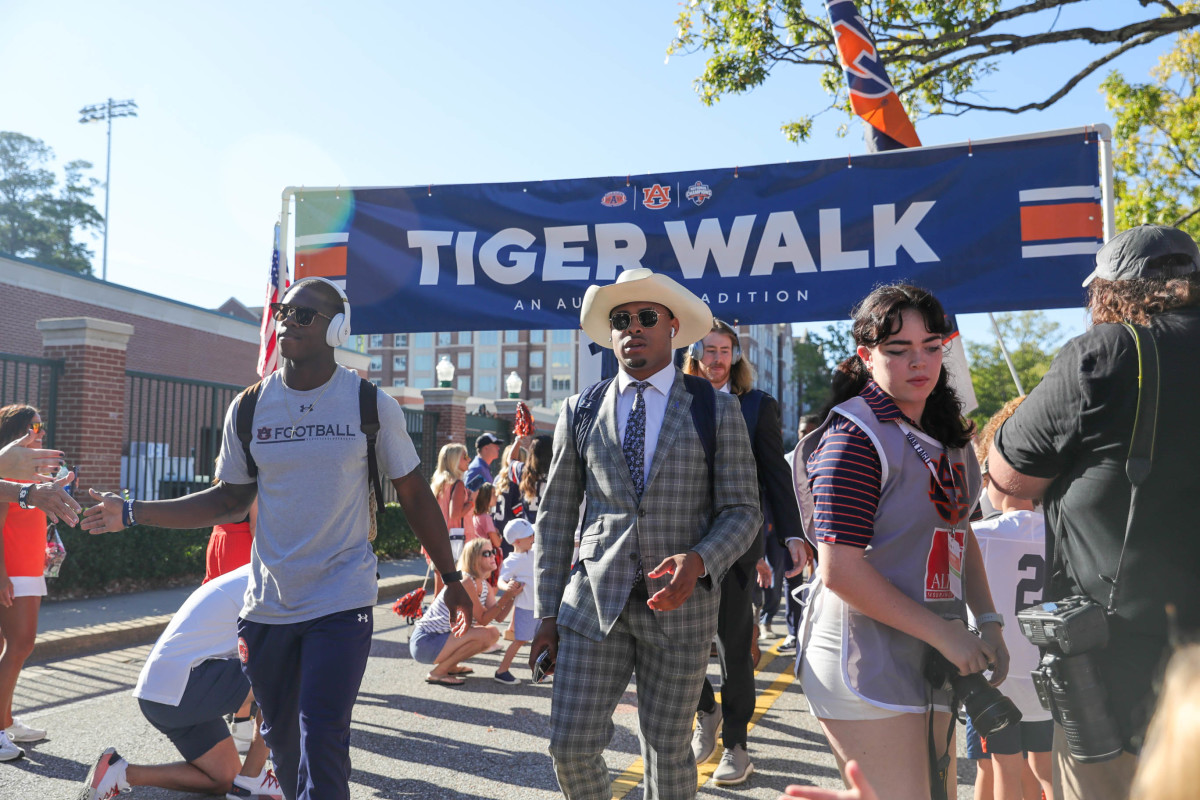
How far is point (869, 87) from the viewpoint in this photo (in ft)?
24.7

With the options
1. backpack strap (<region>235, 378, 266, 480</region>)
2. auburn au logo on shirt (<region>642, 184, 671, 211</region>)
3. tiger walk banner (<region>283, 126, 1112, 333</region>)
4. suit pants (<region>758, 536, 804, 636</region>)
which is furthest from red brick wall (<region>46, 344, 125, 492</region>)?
backpack strap (<region>235, 378, 266, 480</region>)

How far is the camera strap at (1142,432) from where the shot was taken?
83.2 inches

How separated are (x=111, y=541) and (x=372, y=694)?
6.44 m

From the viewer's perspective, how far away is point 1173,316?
7.22 feet

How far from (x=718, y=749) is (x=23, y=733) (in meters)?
4.12

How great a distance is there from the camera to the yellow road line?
16.0 ft

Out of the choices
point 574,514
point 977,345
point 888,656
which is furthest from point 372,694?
point 977,345

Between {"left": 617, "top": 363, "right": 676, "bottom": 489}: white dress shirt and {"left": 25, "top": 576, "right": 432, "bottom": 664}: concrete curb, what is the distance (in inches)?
277

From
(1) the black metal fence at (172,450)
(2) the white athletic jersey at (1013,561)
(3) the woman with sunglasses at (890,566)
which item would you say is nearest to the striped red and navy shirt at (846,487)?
(3) the woman with sunglasses at (890,566)

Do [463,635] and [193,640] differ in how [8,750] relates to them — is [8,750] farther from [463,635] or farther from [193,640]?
[463,635]

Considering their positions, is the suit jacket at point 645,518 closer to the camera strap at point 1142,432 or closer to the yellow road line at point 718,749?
the yellow road line at point 718,749

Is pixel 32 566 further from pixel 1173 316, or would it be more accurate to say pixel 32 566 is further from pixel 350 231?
pixel 1173 316

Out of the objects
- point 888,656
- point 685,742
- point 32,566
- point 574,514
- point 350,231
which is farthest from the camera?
point 350,231

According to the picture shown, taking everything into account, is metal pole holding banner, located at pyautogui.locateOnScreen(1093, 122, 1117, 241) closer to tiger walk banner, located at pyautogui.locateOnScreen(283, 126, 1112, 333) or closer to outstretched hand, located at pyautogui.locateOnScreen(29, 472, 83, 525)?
tiger walk banner, located at pyautogui.locateOnScreen(283, 126, 1112, 333)
